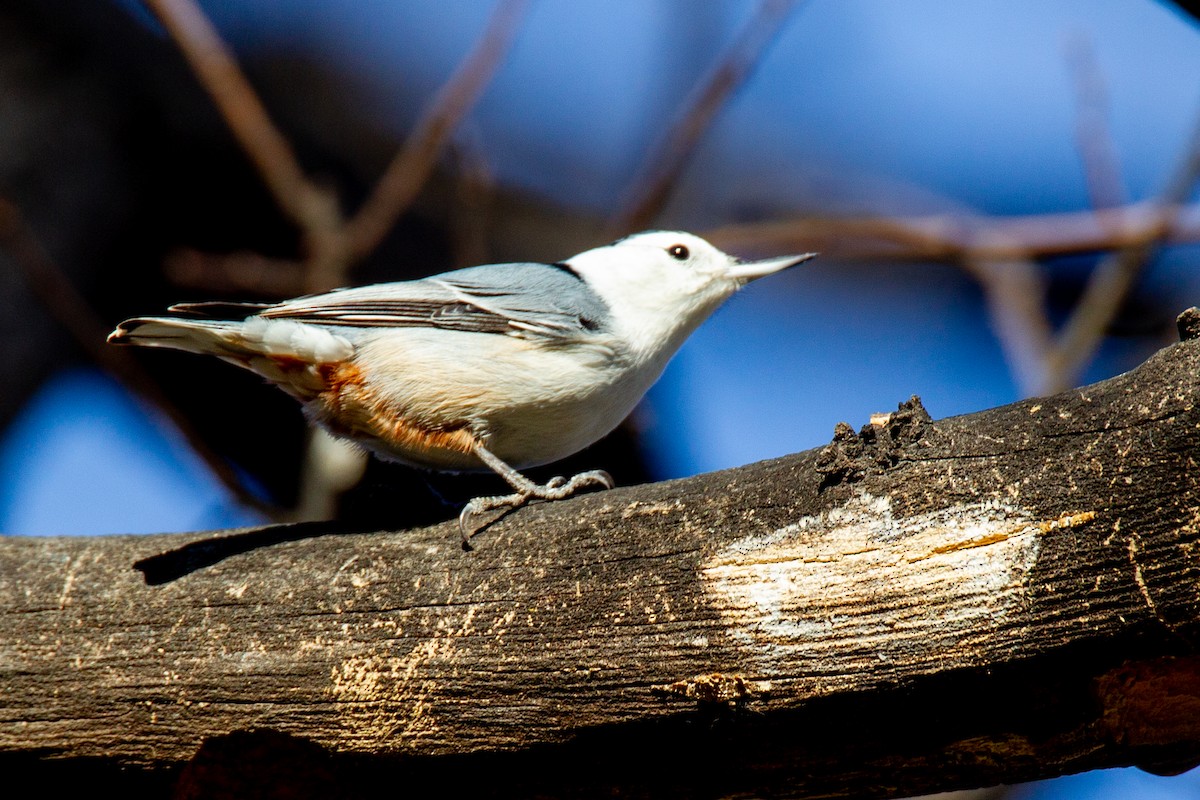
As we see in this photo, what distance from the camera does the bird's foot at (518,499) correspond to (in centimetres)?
169

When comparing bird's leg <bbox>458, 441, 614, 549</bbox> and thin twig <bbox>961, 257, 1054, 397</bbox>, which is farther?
thin twig <bbox>961, 257, 1054, 397</bbox>

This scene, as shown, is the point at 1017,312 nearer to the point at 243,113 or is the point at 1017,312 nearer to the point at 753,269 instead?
the point at 753,269

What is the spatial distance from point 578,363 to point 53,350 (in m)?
2.23

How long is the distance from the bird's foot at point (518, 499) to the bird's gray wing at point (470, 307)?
1.01 feet

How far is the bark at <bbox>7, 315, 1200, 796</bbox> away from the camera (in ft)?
4.12

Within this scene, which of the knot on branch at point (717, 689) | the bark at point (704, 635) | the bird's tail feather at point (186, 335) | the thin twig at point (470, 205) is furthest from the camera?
the thin twig at point (470, 205)

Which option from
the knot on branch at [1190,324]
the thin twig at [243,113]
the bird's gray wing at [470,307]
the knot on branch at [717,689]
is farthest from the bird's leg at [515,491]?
the thin twig at [243,113]

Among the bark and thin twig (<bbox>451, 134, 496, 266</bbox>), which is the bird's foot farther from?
thin twig (<bbox>451, 134, 496, 266</bbox>)

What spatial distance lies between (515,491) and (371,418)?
33 centimetres

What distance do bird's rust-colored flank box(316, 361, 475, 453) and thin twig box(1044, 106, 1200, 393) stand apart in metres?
1.52

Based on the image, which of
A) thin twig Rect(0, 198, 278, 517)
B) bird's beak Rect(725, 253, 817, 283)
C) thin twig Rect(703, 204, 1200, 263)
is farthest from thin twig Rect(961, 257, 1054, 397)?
thin twig Rect(0, 198, 278, 517)

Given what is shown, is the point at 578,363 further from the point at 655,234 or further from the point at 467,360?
the point at 655,234

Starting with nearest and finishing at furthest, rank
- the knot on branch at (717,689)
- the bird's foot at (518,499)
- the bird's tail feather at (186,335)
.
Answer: the knot on branch at (717,689) → the bird's foot at (518,499) → the bird's tail feather at (186,335)

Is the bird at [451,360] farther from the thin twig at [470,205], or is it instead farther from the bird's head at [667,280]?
the thin twig at [470,205]
